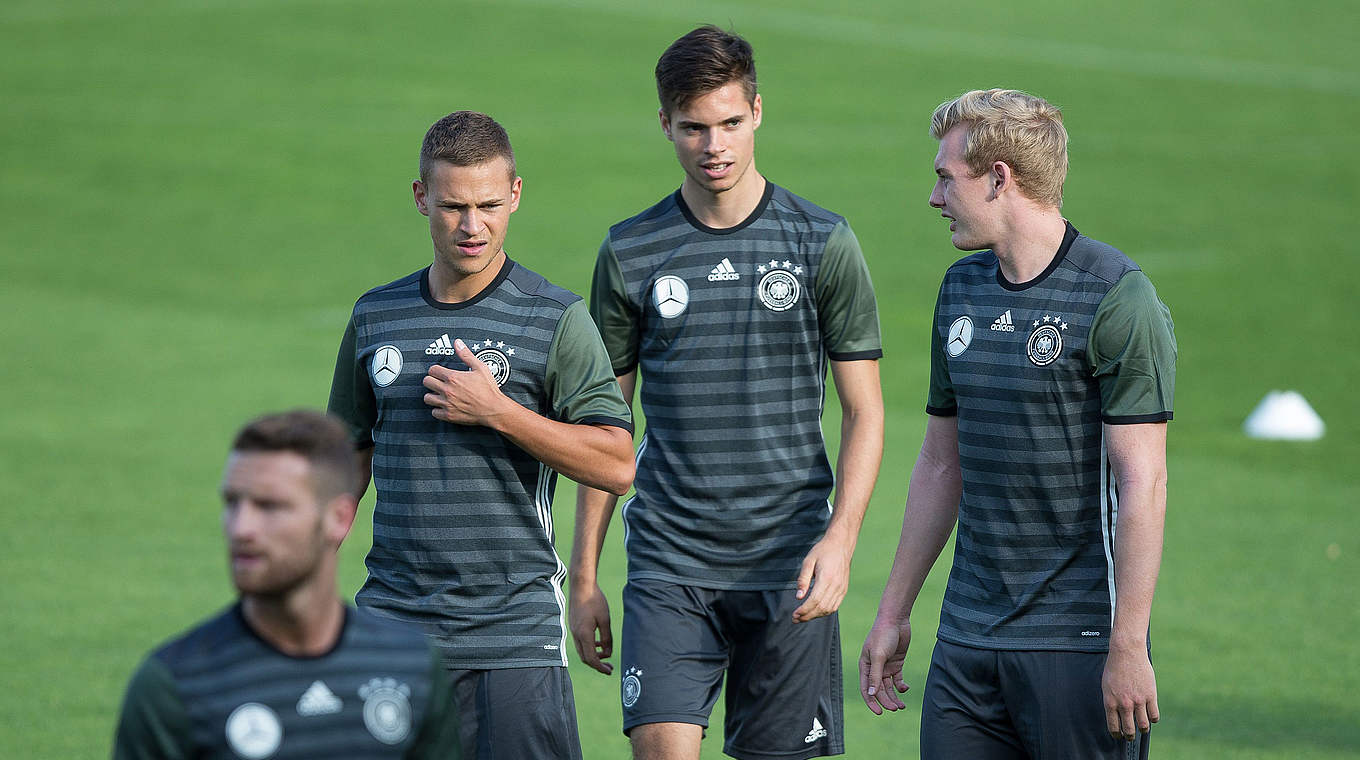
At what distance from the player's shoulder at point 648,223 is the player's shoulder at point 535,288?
36.0 inches

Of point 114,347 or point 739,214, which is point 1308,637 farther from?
point 114,347

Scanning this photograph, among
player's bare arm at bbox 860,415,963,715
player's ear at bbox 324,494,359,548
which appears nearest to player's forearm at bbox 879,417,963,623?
player's bare arm at bbox 860,415,963,715

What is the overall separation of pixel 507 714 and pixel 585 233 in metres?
20.7

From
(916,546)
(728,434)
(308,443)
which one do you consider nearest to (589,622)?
(728,434)

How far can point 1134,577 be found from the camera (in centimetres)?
427

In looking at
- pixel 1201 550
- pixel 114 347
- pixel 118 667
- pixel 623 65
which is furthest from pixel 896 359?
pixel 623 65

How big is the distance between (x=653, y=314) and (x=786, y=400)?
0.53 meters

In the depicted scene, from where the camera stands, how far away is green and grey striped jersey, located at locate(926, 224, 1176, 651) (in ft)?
14.4

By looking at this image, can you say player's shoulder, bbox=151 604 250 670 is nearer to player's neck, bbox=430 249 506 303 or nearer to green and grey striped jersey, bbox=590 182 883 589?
player's neck, bbox=430 249 506 303

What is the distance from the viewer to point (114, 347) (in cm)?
1847

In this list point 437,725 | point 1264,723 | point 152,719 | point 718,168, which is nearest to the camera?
point 152,719

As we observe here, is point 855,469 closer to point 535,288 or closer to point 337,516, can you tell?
point 535,288

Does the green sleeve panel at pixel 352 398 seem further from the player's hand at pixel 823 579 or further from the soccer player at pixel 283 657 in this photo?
the soccer player at pixel 283 657

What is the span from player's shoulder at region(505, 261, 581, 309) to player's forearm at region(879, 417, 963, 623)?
1.12 meters
